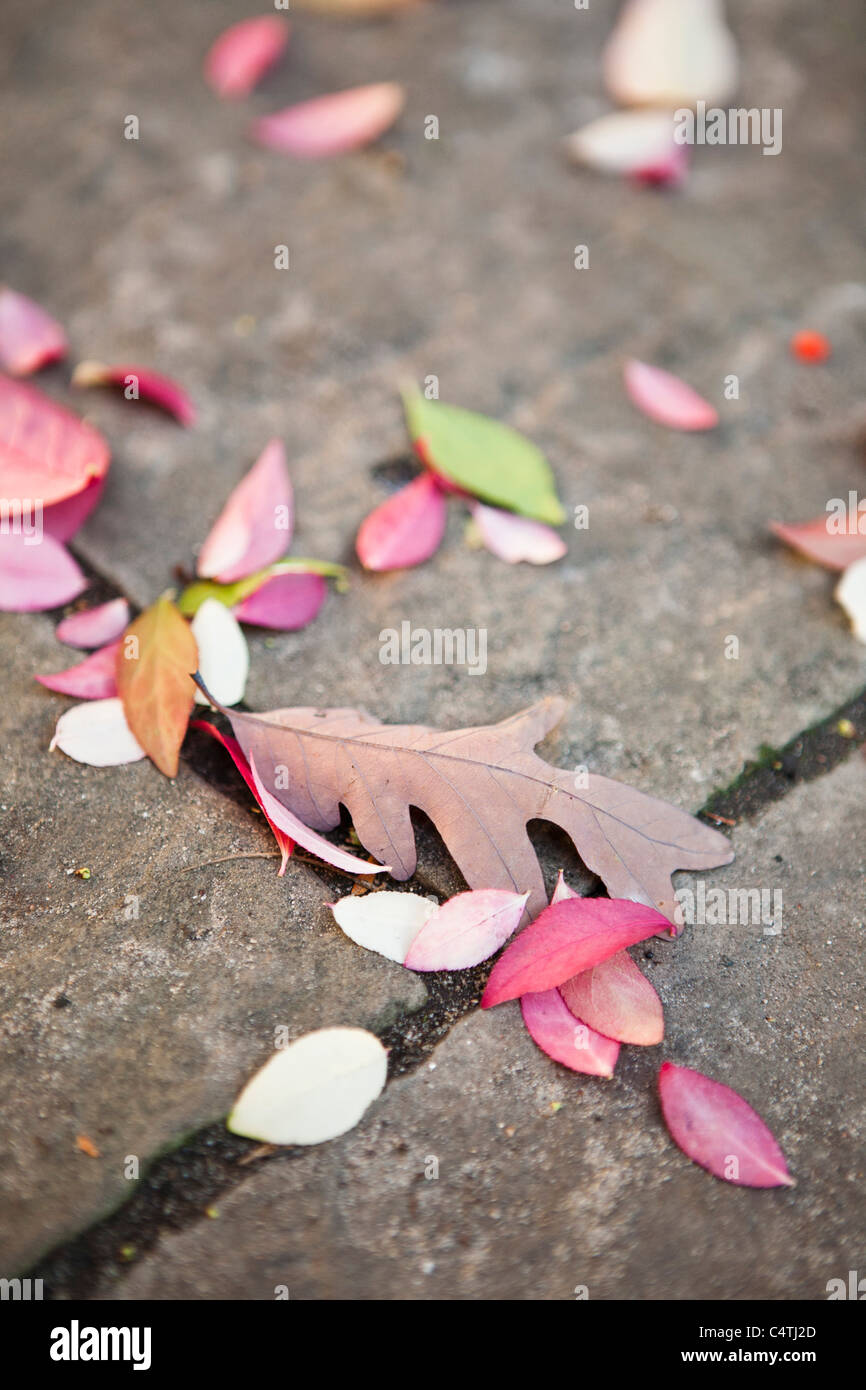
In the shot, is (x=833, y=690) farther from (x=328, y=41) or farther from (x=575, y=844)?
(x=328, y=41)

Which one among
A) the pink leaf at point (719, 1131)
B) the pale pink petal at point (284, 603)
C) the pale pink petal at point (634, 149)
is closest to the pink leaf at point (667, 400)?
the pale pink petal at point (634, 149)

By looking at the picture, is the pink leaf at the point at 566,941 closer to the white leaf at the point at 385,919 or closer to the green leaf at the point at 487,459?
the white leaf at the point at 385,919

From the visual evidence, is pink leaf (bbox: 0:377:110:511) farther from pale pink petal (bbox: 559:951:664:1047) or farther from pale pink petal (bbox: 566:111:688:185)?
pale pink petal (bbox: 566:111:688:185)

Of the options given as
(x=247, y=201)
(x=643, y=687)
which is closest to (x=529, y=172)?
(x=247, y=201)

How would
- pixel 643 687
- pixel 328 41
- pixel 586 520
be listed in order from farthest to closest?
1. pixel 328 41
2. pixel 586 520
3. pixel 643 687

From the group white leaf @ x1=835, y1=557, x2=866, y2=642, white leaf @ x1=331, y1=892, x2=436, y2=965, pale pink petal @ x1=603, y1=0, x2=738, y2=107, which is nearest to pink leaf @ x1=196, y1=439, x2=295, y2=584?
white leaf @ x1=331, y1=892, x2=436, y2=965

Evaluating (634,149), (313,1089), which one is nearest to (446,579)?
(313,1089)
